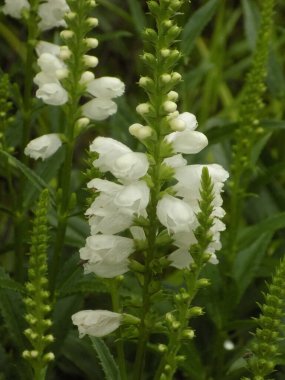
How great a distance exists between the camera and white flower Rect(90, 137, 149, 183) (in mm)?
1550

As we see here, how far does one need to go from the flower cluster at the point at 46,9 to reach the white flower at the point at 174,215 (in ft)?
3.44

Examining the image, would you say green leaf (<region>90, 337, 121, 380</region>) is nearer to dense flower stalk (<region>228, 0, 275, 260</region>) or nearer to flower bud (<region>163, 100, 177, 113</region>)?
flower bud (<region>163, 100, 177, 113</region>)

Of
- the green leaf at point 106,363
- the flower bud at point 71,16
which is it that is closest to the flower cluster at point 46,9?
the flower bud at point 71,16

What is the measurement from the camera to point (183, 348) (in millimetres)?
2322

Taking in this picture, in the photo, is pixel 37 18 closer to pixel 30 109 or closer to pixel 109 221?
pixel 30 109

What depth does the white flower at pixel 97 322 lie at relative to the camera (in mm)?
1700

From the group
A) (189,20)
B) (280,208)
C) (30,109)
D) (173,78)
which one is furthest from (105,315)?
(280,208)

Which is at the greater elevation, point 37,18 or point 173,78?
point 37,18

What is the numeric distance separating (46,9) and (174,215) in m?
1.13

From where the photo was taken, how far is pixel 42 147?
6.93ft

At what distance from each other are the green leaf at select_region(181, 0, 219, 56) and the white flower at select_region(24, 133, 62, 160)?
2.68 ft

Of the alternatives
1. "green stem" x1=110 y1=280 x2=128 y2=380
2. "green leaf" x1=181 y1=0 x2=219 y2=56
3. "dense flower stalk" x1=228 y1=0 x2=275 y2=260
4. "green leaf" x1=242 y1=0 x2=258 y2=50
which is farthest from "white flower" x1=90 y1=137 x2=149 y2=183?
"green leaf" x1=242 y1=0 x2=258 y2=50

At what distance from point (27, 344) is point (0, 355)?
0.49 feet

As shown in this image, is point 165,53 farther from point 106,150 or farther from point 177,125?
point 106,150
